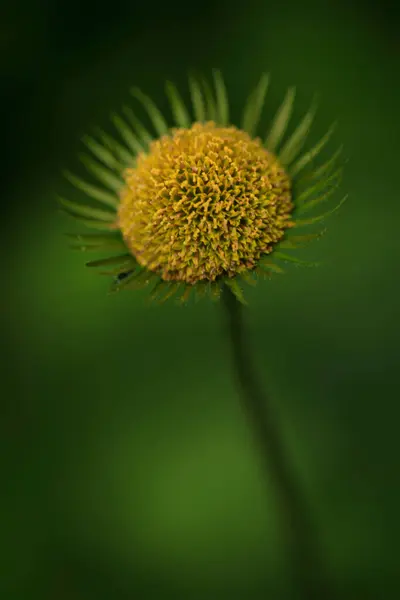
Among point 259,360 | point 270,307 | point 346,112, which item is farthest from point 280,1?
point 259,360

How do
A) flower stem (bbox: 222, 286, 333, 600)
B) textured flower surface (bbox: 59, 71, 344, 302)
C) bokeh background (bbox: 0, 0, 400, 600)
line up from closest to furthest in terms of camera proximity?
textured flower surface (bbox: 59, 71, 344, 302) → flower stem (bbox: 222, 286, 333, 600) → bokeh background (bbox: 0, 0, 400, 600)

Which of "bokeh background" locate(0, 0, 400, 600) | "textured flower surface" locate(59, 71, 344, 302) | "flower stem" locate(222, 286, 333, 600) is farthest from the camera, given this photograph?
"bokeh background" locate(0, 0, 400, 600)

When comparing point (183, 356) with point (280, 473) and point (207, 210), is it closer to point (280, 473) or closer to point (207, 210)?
point (280, 473)

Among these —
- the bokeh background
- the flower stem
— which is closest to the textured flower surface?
the flower stem

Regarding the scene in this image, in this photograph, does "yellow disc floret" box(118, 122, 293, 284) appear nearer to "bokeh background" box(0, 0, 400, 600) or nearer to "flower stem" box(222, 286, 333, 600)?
"flower stem" box(222, 286, 333, 600)

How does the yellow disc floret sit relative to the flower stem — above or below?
above

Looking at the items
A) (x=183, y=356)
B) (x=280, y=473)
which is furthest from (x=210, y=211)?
(x=183, y=356)

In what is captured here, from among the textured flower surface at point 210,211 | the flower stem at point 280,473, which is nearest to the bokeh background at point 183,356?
the flower stem at point 280,473
